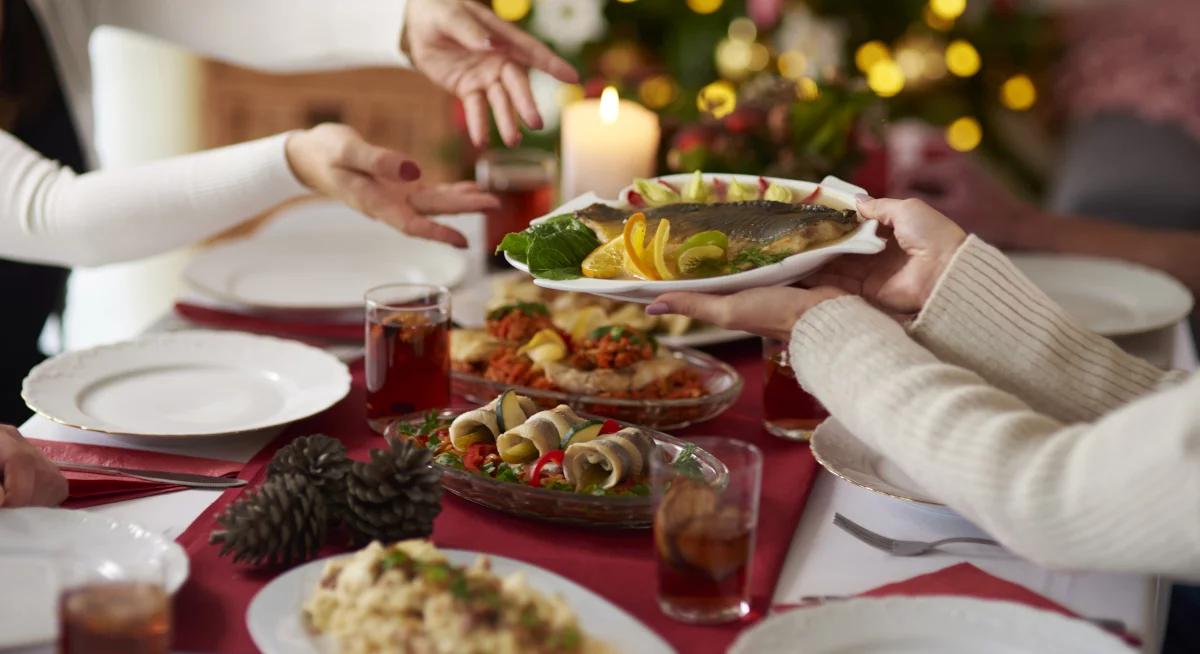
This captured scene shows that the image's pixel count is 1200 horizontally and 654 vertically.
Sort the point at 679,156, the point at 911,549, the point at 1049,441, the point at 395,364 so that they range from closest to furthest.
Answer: the point at 1049,441 → the point at 911,549 → the point at 395,364 → the point at 679,156

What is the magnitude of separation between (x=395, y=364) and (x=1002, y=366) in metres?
0.67

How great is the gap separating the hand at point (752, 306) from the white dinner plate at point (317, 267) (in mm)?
783

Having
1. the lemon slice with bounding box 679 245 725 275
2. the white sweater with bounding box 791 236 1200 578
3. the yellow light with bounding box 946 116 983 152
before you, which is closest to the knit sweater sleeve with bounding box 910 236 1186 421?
the white sweater with bounding box 791 236 1200 578

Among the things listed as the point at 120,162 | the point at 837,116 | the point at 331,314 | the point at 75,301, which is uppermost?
the point at 837,116

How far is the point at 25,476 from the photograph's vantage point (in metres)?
1.15

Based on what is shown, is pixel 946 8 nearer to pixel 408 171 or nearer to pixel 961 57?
pixel 961 57

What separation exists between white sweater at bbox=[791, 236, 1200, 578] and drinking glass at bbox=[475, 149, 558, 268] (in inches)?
43.4

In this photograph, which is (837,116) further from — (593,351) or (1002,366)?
(1002,366)

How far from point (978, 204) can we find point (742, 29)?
1860 millimetres

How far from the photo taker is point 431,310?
4.76 feet

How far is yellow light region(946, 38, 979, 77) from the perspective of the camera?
14.0 feet

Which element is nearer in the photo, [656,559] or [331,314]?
[656,559]

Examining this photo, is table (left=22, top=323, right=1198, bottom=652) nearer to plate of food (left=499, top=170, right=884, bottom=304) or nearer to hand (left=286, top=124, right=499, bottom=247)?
plate of food (left=499, top=170, right=884, bottom=304)

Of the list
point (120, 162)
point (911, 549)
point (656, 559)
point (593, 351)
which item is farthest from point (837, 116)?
point (120, 162)
